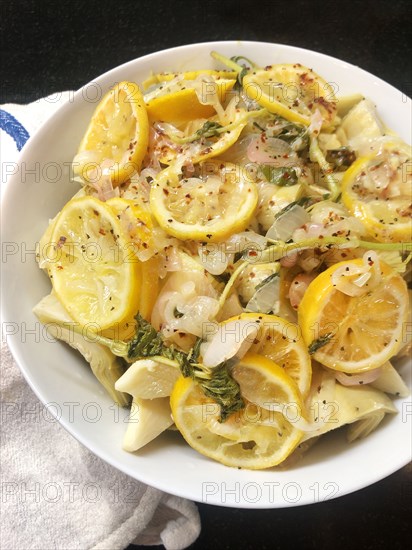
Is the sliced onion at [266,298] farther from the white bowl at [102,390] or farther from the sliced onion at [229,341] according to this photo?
the white bowl at [102,390]

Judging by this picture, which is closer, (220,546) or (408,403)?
(408,403)

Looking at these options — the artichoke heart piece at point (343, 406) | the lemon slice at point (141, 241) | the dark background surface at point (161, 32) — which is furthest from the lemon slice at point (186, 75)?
the artichoke heart piece at point (343, 406)

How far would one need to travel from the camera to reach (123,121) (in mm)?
1429

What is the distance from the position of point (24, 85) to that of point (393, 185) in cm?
131

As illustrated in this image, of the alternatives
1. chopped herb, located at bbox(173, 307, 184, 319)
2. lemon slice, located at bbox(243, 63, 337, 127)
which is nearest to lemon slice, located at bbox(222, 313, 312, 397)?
chopped herb, located at bbox(173, 307, 184, 319)

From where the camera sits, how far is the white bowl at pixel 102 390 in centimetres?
124

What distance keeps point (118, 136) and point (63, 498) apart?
98 cm

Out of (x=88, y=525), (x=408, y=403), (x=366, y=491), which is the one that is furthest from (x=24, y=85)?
(x=366, y=491)

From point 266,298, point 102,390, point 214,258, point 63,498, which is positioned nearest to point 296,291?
point 266,298

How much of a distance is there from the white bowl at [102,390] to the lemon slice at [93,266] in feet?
0.41

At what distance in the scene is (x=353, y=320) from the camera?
4.24 feet

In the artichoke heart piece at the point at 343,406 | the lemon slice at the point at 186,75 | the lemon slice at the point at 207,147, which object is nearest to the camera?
the artichoke heart piece at the point at 343,406

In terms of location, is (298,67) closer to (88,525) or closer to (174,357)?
(174,357)

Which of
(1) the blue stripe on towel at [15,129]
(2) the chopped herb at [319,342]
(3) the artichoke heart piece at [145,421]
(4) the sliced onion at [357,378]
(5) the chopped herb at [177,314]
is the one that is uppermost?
(1) the blue stripe on towel at [15,129]
